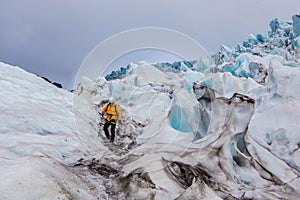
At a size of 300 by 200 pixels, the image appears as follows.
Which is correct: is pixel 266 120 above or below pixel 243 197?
above

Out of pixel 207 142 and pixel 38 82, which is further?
pixel 38 82

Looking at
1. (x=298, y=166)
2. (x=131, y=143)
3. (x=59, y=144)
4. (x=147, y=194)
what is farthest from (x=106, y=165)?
(x=298, y=166)

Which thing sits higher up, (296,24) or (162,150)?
(296,24)

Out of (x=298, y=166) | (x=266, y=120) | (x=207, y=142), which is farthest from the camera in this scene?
(x=266, y=120)

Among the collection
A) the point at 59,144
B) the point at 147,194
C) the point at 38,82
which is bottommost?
the point at 147,194

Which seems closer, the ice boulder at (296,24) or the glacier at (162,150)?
the glacier at (162,150)

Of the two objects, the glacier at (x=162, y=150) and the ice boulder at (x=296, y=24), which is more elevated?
the ice boulder at (x=296, y=24)

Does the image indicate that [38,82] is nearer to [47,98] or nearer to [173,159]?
[47,98]

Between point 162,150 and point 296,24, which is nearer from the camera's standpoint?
point 162,150

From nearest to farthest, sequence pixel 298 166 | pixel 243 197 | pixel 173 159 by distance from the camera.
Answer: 1. pixel 243 197
2. pixel 173 159
3. pixel 298 166

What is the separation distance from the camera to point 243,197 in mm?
3523

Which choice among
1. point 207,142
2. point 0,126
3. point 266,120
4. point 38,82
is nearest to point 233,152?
point 207,142

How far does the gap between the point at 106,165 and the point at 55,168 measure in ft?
3.93

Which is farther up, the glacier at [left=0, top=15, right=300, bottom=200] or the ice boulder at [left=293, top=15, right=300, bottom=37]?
the ice boulder at [left=293, top=15, right=300, bottom=37]
